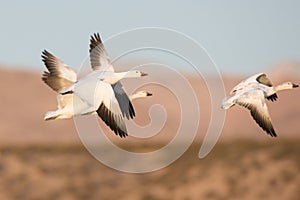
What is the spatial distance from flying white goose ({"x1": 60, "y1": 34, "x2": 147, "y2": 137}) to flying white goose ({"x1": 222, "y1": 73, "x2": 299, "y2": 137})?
118 cm

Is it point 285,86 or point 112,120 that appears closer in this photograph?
point 112,120

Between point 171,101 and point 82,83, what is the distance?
73926mm

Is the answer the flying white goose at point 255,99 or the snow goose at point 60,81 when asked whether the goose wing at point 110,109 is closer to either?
the snow goose at point 60,81

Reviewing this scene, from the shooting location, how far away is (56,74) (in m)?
14.1

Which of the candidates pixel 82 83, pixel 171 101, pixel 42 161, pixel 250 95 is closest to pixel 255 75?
pixel 250 95

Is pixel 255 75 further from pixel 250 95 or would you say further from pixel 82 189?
pixel 82 189

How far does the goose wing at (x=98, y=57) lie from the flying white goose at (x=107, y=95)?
0.12 ft

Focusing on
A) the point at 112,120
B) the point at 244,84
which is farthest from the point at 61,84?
the point at 244,84

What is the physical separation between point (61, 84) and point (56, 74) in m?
0.19

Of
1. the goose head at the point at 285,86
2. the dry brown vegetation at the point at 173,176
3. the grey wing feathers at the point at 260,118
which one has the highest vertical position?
the goose head at the point at 285,86

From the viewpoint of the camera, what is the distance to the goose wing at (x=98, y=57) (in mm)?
13719

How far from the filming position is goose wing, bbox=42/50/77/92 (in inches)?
549

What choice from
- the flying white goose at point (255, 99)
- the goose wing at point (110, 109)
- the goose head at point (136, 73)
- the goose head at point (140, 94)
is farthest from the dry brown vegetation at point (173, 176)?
the goose wing at point (110, 109)

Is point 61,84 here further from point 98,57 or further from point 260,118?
point 260,118
